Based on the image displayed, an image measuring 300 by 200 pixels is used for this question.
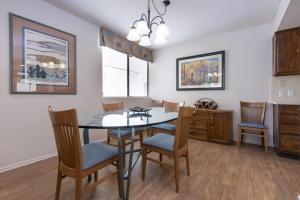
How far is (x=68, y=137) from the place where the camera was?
118 centimetres

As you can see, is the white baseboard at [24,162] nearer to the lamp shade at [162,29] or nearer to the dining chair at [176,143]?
the dining chair at [176,143]

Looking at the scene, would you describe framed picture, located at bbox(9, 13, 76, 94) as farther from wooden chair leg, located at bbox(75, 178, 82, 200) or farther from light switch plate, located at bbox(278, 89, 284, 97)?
light switch plate, located at bbox(278, 89, 284, 97)

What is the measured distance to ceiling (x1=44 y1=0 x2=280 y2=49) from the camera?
2328 millimetres

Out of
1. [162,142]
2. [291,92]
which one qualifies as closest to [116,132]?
[162,142]

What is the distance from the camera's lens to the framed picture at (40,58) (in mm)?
2057

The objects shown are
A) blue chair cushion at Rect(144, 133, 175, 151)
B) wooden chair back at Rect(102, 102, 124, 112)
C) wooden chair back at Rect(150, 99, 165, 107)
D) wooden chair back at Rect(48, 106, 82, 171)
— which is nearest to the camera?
wooden chair back at Rect(48, 106, 82, 171)

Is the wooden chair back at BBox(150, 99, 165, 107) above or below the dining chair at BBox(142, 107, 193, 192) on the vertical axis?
above

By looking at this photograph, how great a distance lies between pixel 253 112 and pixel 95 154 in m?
3.10

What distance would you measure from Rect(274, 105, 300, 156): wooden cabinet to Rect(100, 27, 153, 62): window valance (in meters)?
3.14

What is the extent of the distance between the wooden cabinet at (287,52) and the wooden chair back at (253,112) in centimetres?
66

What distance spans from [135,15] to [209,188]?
2.76m

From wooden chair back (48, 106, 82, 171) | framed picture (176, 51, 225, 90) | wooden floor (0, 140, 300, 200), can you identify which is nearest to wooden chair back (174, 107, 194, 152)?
wooden floor (0, 140, 300, 200)

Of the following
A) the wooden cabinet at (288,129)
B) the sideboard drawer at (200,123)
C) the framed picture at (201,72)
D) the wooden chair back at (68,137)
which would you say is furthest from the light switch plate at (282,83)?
the wooden chair back at (68,137)

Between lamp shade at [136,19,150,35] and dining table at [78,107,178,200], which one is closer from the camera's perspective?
dining table at [78,107,178,200]
